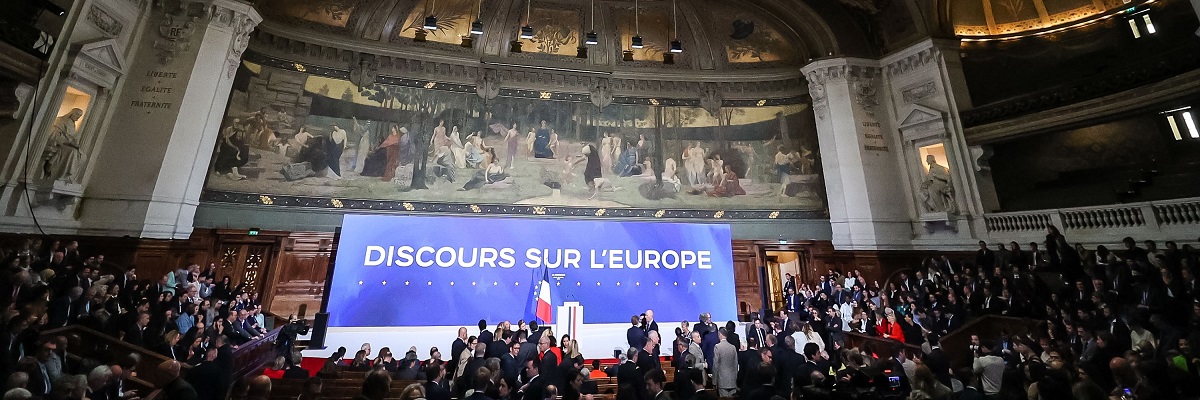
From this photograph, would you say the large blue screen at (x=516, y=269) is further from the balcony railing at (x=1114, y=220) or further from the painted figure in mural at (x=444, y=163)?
the balcony railing at (x=1114, y=220)

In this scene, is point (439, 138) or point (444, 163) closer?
point (444, 163)

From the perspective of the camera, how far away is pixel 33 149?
9328 millimetres

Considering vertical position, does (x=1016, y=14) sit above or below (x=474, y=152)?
above

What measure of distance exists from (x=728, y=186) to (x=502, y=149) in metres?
7.56

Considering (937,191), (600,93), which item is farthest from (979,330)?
(600,93)

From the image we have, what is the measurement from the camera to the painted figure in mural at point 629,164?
51.4ft

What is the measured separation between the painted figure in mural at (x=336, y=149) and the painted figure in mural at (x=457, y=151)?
3.01m

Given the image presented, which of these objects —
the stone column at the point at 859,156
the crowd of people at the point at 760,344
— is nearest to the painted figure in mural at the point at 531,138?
the crowd of people at the point at 760,344

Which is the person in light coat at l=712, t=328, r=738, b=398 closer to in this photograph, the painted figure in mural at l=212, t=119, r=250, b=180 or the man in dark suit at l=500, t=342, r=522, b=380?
the man in dark suit at l=500, t=342, r=522, b=380

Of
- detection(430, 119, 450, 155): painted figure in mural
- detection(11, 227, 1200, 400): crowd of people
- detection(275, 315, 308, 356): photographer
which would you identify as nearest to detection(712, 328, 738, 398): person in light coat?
detection(11, 227, 1200, 400): crowd of people

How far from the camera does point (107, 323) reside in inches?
268

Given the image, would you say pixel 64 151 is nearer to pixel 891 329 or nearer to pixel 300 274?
pixel 300 274

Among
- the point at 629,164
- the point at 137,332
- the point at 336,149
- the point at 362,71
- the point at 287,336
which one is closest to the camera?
the point at 137,332

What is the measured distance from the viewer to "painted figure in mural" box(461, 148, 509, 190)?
579 inches
